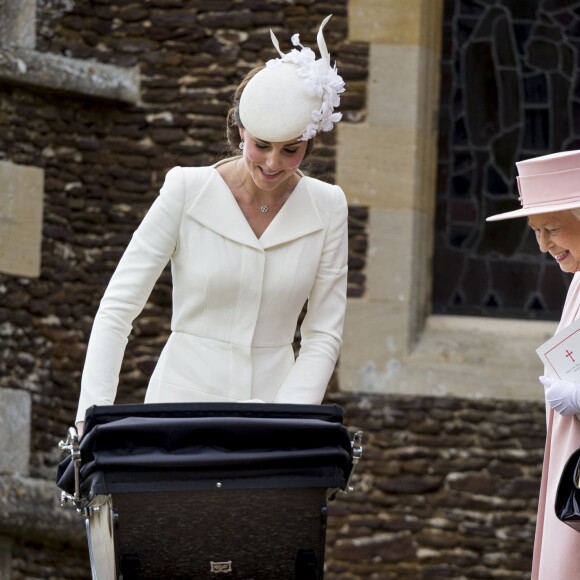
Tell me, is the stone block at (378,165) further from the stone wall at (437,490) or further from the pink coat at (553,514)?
the pink coat at (553,514)

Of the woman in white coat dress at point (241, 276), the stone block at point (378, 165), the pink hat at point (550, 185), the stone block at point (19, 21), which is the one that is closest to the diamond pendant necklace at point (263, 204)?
the woman in white coat dress at point (241, 276)

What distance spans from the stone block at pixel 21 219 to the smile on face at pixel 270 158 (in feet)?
15.3

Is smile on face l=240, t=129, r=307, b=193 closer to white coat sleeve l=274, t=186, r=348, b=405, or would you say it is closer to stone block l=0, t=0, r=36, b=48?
white coat sleeve l=274, t=186, r=348, b=405

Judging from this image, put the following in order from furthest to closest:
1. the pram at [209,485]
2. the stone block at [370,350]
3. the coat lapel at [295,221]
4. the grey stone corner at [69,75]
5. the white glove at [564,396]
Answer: the stone block at [370,350]
the grey stone corner at [69,75]
the coat lapel at [295,221]
the white glove at [564,396]
the pram at [209,485]

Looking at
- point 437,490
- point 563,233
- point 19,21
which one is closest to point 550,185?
point 563,233

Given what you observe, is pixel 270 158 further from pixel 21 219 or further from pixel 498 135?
pixel 498 135

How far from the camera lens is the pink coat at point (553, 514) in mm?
4527

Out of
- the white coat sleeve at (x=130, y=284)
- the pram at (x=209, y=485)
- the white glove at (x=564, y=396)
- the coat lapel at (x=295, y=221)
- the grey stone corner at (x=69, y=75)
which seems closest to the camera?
the pram at (x=209, y=485)

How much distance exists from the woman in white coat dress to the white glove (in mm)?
637

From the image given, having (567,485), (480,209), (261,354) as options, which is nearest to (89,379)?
(261,354)

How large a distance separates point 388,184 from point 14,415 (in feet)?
7.99

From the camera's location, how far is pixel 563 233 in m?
4.56

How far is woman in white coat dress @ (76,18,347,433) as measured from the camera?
4.50 metres

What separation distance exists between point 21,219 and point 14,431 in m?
1.18
